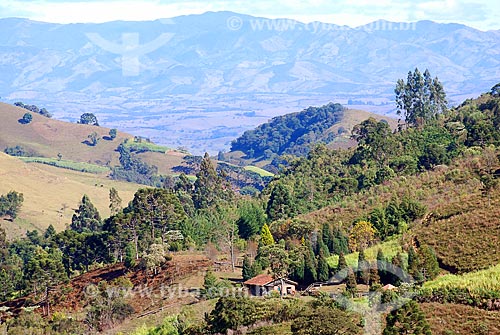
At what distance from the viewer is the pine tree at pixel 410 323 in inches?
1052

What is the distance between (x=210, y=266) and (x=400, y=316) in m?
24.6

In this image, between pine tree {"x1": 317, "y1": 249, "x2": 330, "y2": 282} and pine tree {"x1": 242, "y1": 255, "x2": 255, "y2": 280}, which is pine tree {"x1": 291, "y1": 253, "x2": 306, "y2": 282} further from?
pine tree {"x1": 242, "y1": 255, "x2": 255, "y2": 280}

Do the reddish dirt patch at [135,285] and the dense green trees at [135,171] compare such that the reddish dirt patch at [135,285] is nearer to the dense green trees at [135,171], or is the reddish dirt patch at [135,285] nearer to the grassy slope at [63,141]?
the dense green trees at [135,171]

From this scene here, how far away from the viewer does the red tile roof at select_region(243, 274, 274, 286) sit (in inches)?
1676

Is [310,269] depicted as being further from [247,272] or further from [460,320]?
[460,320]

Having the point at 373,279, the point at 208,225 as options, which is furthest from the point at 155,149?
the point at 373,279

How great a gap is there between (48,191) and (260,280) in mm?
88428

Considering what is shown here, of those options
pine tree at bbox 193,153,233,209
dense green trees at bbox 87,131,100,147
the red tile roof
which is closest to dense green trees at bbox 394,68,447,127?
pine tree at bbox 193,153,233,209

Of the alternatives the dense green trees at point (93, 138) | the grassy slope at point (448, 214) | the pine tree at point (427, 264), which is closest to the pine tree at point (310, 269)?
the grassy slope at point (448, 214)

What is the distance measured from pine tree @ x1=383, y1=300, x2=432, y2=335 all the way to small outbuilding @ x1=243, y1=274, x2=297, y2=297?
1447 cm

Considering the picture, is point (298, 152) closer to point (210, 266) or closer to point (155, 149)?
point (155, 149)

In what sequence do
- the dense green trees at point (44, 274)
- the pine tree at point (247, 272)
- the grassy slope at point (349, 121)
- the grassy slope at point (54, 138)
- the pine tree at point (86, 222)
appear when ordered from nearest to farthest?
1. the pine tree at point (247, 272)
2. the dense green trees at point (44, 274)
3. the pine tree at point (86, 222)
4. the grassy slope at point (349, 121)
5. the grassy slope at point (54, 138)

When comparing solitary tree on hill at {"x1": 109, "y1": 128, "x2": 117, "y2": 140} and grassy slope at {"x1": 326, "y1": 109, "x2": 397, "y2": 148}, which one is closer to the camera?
grassy slope at {"x1": 326, "y1": 109, "x2": 397, "y2": 148}

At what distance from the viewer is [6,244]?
75438 mm
